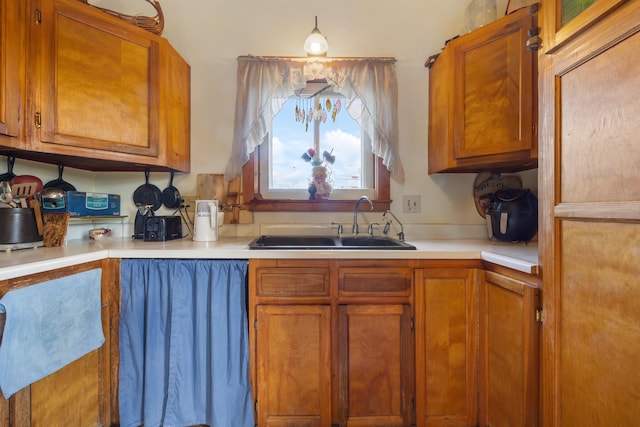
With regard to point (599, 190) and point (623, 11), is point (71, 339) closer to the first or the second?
point (599, 190)

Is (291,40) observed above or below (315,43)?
above

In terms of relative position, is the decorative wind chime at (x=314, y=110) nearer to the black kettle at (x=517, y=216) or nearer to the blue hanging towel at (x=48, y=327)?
the black kettle at (x=517, y=216)

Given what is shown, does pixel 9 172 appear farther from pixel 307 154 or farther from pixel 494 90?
pixel 494 90

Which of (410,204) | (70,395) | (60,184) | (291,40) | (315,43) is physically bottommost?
(70,395)

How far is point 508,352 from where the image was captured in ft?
3.65

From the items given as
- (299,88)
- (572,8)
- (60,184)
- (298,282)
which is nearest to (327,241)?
(298,282)

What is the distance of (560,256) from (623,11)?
653 millimetres

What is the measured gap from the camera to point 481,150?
1.45m

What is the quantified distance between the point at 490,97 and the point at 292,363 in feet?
5.26

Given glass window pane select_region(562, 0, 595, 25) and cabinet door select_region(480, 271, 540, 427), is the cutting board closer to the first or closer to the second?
cabinet door select_region(480, 271, 540, 427)

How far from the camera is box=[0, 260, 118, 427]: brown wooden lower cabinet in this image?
0.94 metres

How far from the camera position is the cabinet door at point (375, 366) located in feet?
4.17

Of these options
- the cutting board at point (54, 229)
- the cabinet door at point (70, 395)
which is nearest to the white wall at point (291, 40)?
the cutting board at point (54, 229)

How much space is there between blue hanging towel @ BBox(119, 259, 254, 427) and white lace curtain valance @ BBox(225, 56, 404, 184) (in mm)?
780
